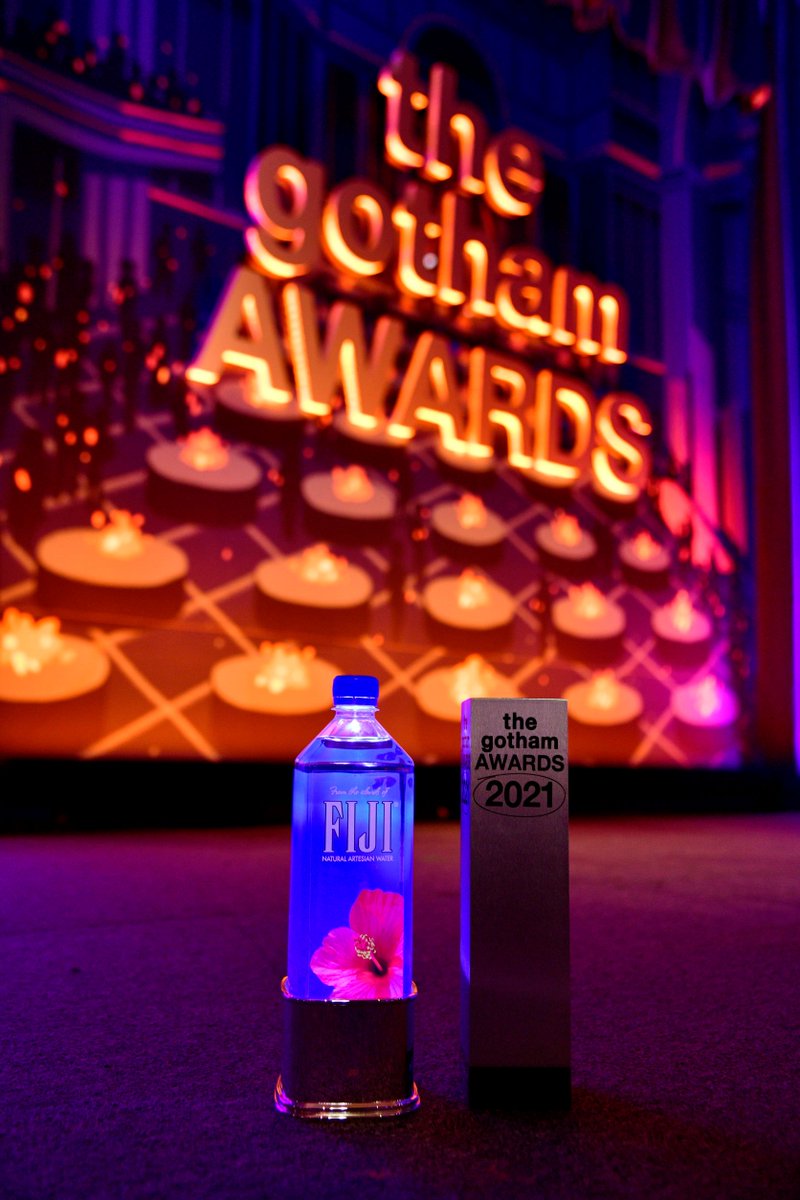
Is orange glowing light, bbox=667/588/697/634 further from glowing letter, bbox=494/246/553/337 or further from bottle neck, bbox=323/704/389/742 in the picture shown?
bottle neck, bbox=323/704/389/742

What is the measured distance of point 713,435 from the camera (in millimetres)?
6027

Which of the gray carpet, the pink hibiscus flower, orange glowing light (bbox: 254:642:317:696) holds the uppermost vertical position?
orange glowing light (bbox: 254:642:317:696)

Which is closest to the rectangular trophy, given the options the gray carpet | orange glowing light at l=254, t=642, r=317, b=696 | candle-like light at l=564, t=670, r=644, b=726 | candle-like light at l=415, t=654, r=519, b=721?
the gray carpet

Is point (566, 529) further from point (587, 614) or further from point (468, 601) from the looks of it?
point (468, 601)

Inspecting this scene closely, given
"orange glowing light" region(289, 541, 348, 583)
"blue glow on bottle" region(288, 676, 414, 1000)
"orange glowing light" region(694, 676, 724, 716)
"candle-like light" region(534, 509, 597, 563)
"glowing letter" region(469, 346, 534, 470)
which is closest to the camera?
"blue glow on bottle" region(288, 676, 414, 1000)

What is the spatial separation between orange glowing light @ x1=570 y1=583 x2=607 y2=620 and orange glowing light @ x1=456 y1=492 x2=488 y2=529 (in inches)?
27.4

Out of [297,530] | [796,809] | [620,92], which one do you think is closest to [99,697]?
[297,530]

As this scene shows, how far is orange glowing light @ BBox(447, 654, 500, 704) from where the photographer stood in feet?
15.0

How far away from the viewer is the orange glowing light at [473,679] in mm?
4574

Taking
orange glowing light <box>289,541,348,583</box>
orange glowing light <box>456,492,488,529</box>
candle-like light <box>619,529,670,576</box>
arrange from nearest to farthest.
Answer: orange glowing light <box>289,541,348,583</box>
orange glowing light <box>456,492,488,529</box>
candle-like light <box>619,529,670,576</box>

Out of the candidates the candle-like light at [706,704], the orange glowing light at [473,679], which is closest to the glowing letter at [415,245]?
the orange glowing light at [473,679]

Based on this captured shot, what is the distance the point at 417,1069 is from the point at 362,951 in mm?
265

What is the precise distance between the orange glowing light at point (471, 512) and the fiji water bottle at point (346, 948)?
3.84 metres

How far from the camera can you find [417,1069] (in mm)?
1145
